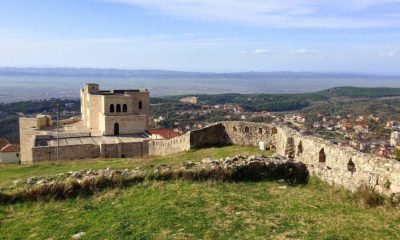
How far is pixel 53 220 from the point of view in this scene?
8.60 metres

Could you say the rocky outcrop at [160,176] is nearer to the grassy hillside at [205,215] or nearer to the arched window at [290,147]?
the grassy hillside at [205,215]

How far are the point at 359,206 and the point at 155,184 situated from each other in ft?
16.0

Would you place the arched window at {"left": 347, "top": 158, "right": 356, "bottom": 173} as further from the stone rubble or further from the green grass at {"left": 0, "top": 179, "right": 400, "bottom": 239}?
the green grass at {"left": 0, "top": 179, "right": 400, "bottom": 239}

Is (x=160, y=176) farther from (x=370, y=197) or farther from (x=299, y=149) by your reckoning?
(x=299, y=149)

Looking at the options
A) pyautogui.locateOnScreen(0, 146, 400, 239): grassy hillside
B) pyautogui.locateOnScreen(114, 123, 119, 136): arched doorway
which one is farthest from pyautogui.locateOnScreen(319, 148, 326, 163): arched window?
pyautogui.locateOnScreen(114, 123, 119, 136): arched doorway

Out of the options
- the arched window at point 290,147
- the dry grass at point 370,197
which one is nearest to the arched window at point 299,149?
the arched window at point 290,147

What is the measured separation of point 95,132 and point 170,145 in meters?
13.0

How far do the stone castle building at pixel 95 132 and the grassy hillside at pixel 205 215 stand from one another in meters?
17.7

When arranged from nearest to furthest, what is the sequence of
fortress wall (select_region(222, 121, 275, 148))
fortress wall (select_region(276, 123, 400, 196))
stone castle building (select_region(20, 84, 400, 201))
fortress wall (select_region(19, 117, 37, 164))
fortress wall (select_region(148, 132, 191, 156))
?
fortress wall (select_region(276, 123, 400, 196)) < stone castle building (select_region(20, 84, 400, 201)) < fortress wall (select_region(222, 121, 275, 148)) < fortress wall (select_region(148, 132, 191, 156)) < fortress wall (select_region(19, 117, 37, 164))

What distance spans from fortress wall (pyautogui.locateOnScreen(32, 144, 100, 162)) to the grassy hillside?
678 inches

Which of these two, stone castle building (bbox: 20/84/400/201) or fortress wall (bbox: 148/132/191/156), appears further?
fortress wall (bbox: 148/132/191/156)

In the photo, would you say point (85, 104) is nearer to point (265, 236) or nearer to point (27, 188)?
point (27, 188)

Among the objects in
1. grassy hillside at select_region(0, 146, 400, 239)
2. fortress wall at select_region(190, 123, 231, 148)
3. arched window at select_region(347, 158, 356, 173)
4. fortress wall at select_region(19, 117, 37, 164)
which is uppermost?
arched window at select_region(347, 158, 356, 173)

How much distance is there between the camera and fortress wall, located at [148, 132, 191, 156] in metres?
21.9
